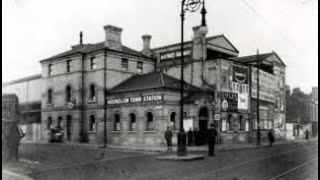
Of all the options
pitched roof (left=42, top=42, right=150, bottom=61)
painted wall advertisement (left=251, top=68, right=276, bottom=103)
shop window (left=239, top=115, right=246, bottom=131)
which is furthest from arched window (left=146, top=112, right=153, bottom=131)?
painted wall advertisement (left=251, top=68, right=276, bottom=103)

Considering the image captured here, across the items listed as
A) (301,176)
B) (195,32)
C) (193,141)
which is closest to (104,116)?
(193,141)

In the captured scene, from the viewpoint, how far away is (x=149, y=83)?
31.1 meters

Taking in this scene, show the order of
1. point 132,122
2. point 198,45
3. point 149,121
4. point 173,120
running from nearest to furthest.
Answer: point 173,120 < point 149,121 < point 132,122 < point 198,45

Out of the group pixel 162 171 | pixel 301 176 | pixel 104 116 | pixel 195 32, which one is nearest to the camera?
pixel 301 176

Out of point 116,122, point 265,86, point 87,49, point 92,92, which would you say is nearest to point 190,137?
point 116,122

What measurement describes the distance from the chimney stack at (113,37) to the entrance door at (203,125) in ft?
29.3

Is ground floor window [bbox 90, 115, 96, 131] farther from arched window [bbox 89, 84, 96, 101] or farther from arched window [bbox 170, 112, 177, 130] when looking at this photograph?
arched window [bbox 170, 112, 177, 130]

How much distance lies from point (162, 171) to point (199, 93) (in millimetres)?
18496

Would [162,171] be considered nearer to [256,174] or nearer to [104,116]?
[256,174]

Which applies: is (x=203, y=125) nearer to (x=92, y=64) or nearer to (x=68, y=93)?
(x=92, y=64)

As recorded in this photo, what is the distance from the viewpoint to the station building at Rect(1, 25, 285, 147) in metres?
30.5

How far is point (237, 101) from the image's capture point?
36094 millimetres

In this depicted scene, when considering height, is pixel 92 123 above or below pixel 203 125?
above

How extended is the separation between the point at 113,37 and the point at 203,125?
34.8 ft
